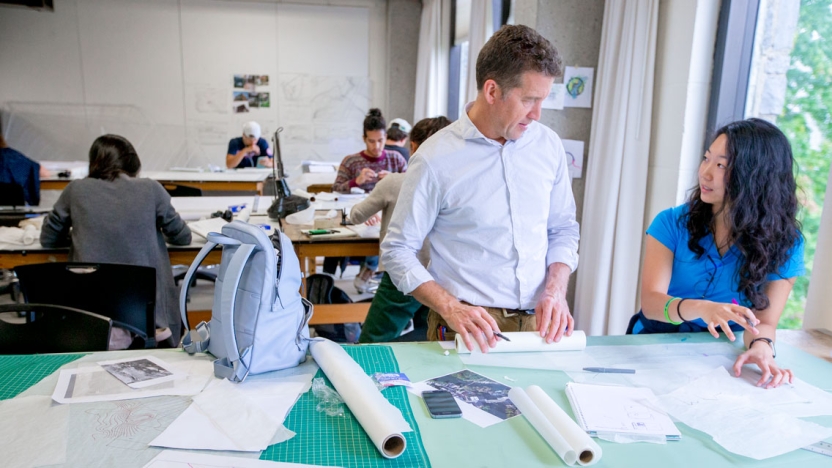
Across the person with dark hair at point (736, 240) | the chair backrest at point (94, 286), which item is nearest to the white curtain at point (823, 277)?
the person with dark hair at point (736, 240)

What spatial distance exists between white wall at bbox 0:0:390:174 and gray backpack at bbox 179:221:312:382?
22.1ft

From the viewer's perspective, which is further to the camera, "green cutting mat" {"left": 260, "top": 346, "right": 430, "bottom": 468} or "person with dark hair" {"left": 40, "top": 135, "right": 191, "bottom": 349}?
"person with dark hair" {"left": 40, "top": 135, "right": 191, "bottom": 349}

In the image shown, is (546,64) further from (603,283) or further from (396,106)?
(396,106)

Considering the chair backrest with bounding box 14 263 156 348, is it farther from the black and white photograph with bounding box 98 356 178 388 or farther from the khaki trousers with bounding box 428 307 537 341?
the khaki trousers with bounding box 428 307 537 341

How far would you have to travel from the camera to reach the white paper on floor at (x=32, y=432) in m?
0.94

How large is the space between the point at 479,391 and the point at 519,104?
755mm

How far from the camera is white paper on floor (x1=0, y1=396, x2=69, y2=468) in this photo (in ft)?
3.09

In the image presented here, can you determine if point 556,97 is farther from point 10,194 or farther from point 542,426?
point 10,194

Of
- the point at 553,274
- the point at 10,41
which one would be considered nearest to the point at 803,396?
the point at 553,274

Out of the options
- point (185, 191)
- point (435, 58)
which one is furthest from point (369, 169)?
point (435, 58)

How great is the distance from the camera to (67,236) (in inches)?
104

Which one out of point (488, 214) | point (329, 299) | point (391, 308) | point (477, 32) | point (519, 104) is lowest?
point (329, 299)

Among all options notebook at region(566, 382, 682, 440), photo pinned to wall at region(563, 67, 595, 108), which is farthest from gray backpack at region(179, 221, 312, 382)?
photo pinned to wall at region(563, 67, 595, 108)

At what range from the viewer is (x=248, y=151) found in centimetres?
647
